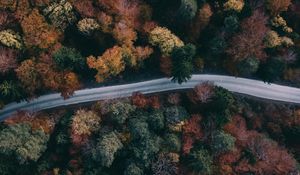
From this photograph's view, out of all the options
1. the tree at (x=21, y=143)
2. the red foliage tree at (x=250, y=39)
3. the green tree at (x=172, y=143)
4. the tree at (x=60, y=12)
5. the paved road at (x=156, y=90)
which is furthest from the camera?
the paved road at (x=156, y=90)

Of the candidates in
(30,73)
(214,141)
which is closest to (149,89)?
(214,141)

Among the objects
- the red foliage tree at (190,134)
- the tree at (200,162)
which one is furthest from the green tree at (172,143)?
the tree at (200,162)

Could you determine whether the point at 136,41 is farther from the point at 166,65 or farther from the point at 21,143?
the point at 21,143

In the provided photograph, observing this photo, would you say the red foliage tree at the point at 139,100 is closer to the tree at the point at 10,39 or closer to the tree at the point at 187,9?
the tree at the point at 187,9

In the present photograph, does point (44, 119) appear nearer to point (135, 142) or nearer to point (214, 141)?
point (135, 142)

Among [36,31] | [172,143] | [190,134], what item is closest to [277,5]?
[190,134]
